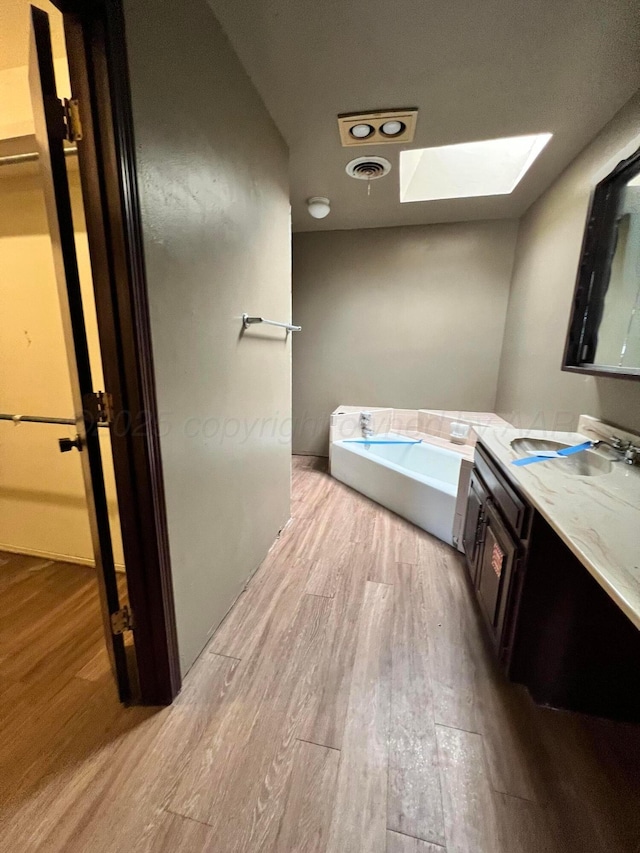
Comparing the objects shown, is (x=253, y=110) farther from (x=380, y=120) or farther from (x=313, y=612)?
(x=313, y=612)

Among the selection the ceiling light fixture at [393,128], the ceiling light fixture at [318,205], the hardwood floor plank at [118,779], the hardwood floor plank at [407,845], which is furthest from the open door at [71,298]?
the ceiling light fixture at [318,205]

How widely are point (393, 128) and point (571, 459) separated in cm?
189

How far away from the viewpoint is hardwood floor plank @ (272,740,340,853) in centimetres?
87

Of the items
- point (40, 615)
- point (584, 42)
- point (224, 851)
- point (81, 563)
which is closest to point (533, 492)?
point (224, 851)

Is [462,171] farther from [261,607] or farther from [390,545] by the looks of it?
[261,607]

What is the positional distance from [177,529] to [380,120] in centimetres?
217

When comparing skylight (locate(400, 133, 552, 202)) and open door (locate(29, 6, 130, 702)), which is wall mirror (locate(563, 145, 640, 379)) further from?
open door (locate(29, 6, 130, 702))

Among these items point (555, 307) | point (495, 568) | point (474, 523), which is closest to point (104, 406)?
point (495, 568)

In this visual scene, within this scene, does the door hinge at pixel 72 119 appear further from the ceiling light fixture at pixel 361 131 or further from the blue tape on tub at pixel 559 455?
the blue tape on tub at pixel 559 455

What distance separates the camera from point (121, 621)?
3.84ft

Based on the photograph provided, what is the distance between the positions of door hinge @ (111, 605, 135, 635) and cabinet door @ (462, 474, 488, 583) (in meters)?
1.53

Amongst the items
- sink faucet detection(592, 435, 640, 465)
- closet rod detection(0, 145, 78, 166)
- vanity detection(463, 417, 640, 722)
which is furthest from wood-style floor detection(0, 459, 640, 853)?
closet rod detection(0, 145, 78, 166)

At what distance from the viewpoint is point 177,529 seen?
3.92ft

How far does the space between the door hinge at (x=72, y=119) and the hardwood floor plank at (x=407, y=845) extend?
2.02 meters
